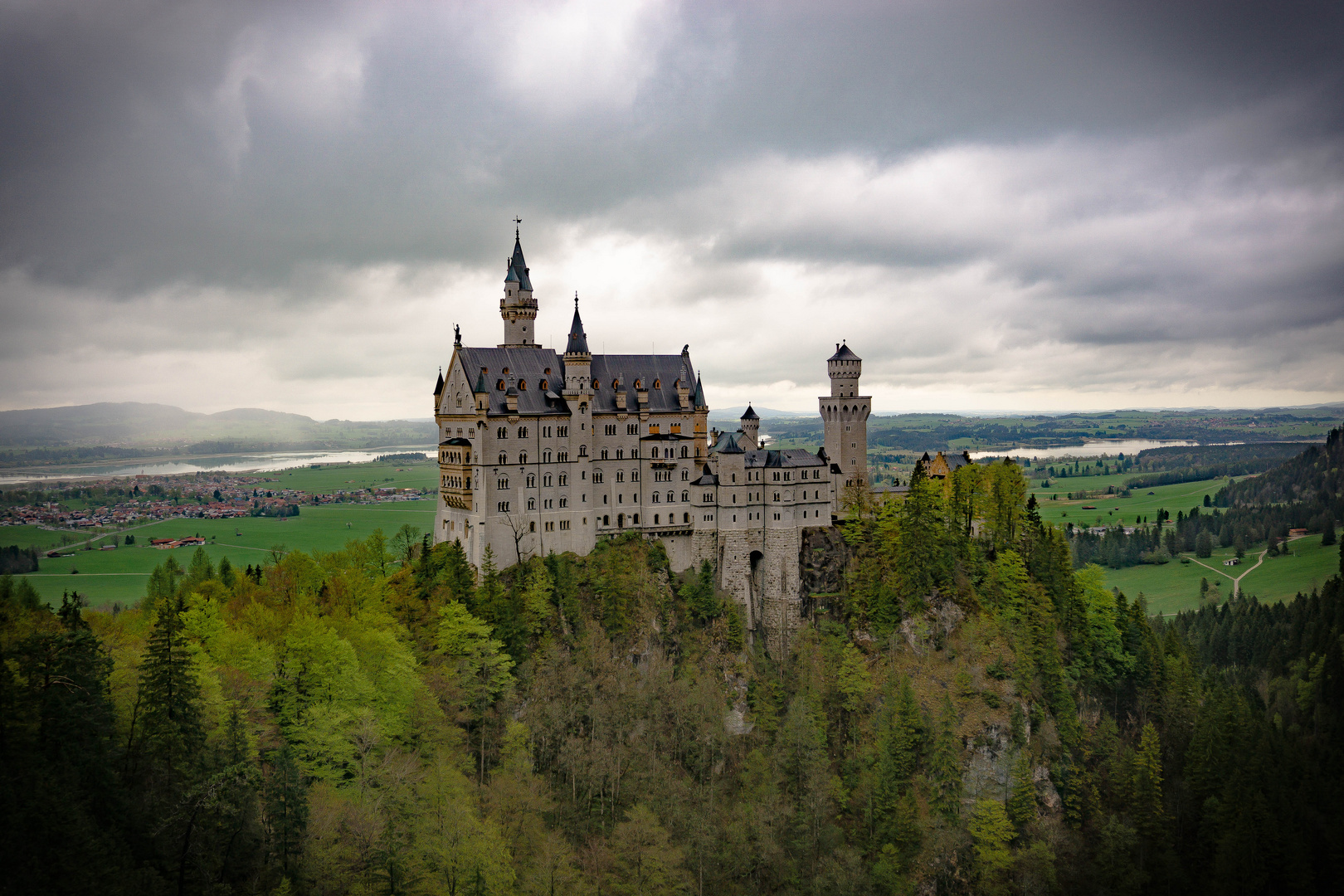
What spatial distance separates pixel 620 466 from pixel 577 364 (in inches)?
459

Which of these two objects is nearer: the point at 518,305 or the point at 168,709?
the point at 168,709

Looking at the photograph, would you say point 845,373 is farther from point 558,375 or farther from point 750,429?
point 558,375

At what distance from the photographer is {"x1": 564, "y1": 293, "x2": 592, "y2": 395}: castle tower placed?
90312 millimetres

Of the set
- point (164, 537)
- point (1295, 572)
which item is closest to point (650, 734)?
point (164, 537)

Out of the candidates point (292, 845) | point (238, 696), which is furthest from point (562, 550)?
point (292, 845)

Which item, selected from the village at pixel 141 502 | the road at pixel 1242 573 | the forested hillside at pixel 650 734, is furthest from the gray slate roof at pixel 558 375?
the road at pixel 1242 573

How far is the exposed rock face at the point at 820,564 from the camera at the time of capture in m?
94.2

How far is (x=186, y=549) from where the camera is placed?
129 m

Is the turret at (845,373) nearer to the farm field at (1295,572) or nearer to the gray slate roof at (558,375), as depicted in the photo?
the gray slate roof at (558,375)

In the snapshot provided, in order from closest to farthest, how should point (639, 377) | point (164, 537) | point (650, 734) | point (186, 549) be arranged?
point (650, 734)
point (639, 377)
point (164, 537)
point (186, 549)

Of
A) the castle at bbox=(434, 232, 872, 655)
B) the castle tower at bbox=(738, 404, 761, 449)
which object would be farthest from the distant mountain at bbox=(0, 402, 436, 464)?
the castle tower at bbox=(738, 404, 761, 449)

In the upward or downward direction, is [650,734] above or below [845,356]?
below

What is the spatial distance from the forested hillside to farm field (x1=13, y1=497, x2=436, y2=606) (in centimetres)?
843

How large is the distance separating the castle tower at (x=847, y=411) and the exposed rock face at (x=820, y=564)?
8.84m
